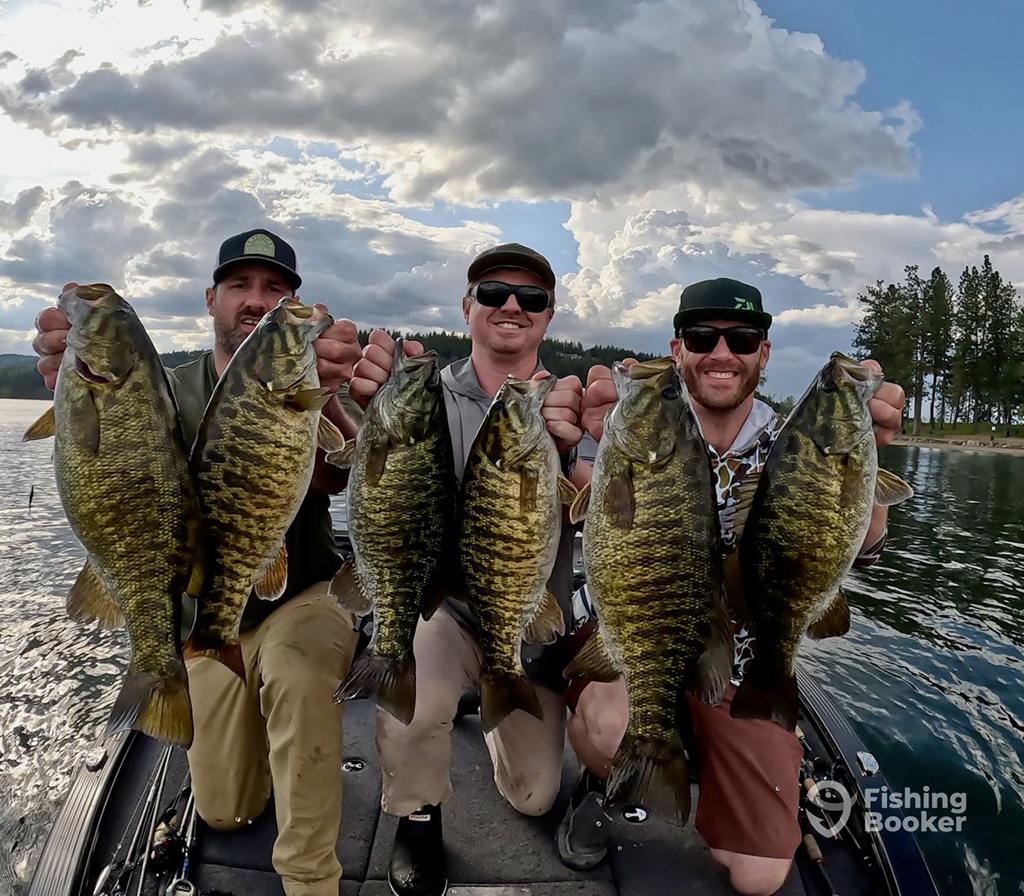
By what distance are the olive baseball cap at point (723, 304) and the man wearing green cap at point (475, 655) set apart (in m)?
0.94

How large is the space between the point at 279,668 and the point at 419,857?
51.1 inches

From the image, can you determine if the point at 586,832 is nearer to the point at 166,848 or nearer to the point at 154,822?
the point at 166,848

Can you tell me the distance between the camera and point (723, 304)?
14.6 feet

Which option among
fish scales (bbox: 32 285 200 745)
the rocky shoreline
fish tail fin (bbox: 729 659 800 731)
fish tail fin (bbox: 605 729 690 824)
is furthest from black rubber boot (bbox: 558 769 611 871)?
the rocky shoreline

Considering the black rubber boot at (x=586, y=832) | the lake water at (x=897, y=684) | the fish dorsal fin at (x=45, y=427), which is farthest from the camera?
the lake water at (x=897, y=684)

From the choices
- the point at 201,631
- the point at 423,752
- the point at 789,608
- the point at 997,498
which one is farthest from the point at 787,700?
the point at 997,498

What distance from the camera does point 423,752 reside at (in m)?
3.84

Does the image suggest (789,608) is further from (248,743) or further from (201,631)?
(248,743)

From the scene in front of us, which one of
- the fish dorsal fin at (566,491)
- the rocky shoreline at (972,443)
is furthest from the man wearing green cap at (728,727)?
the rocky shoreline at (972,443)

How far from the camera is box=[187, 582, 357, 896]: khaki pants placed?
138 inches

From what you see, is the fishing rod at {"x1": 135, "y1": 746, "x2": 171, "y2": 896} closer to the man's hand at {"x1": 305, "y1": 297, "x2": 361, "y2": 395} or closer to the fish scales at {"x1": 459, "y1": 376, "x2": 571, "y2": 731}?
the fish scales at {"x1": 459, "y1": 376, "x2": 571, "y2": 731}

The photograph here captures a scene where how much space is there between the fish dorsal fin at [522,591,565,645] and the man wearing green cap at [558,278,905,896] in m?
0.90

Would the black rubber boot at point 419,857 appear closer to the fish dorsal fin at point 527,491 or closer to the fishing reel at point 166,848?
the fishing reel at point 166,848

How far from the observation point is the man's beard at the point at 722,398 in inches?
175
